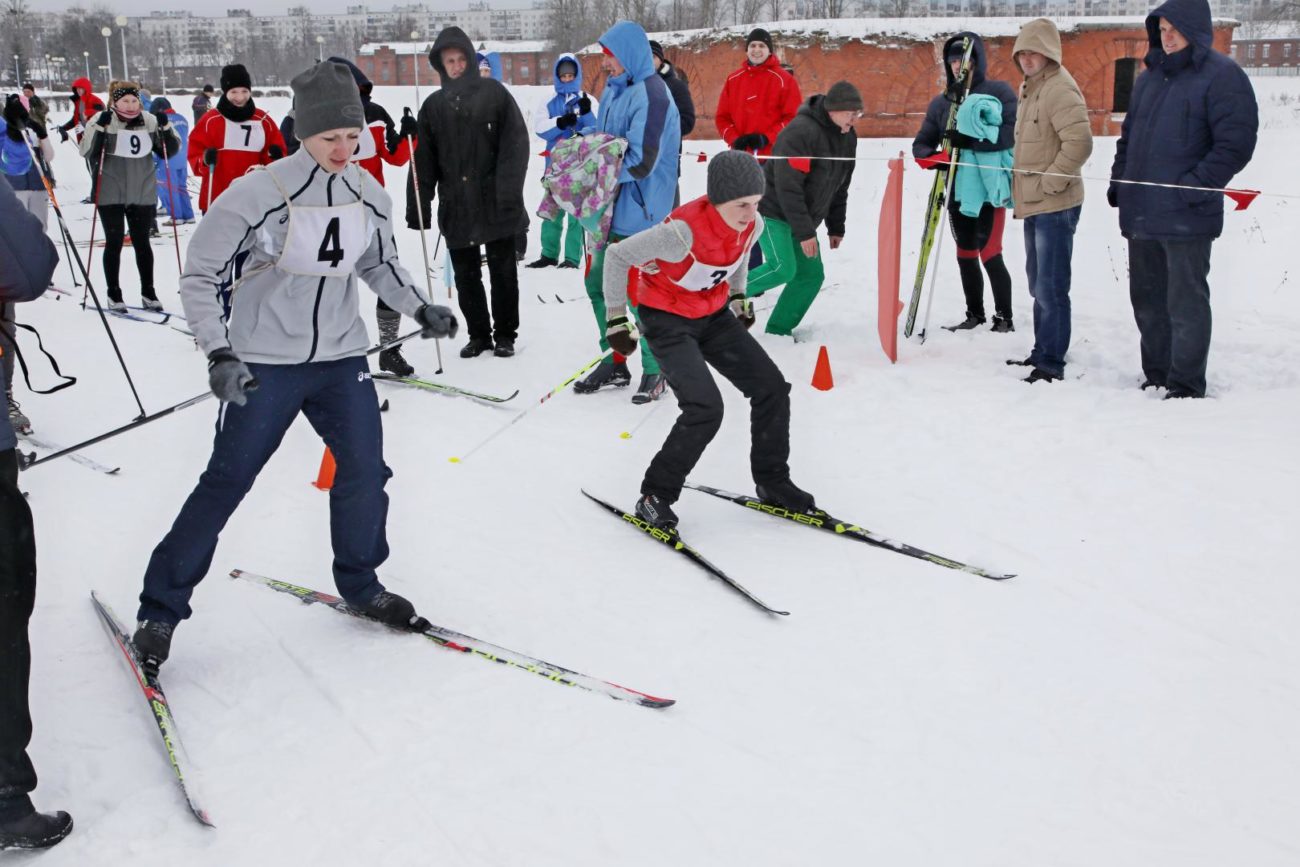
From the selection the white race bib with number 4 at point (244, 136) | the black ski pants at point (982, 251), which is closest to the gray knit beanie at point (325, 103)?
the white race bib with number 4 at point (244, 136)

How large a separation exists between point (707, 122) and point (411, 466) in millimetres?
19889

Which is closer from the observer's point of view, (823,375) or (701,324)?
(701,324)

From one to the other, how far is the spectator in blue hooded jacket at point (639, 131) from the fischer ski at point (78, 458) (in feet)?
9.23

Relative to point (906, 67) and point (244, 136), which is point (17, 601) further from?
point (906, 67)

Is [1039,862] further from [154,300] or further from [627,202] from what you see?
[154,300]

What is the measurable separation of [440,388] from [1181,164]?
452cm

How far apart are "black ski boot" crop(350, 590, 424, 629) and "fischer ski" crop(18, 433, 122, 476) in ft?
8.28

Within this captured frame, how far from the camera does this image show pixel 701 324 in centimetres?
461

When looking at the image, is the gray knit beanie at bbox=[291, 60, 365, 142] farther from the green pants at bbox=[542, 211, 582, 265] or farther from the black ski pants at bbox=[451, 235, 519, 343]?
the green pants at bbox=[542, 211, 582, 265]

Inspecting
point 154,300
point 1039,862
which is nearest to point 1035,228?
point 1039,862

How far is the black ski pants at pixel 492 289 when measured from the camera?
714 cm

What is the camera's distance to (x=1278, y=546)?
422 cm

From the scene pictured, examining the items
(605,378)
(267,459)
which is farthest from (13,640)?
(605,378)

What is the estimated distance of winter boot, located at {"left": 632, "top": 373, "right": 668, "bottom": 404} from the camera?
21.2ft
